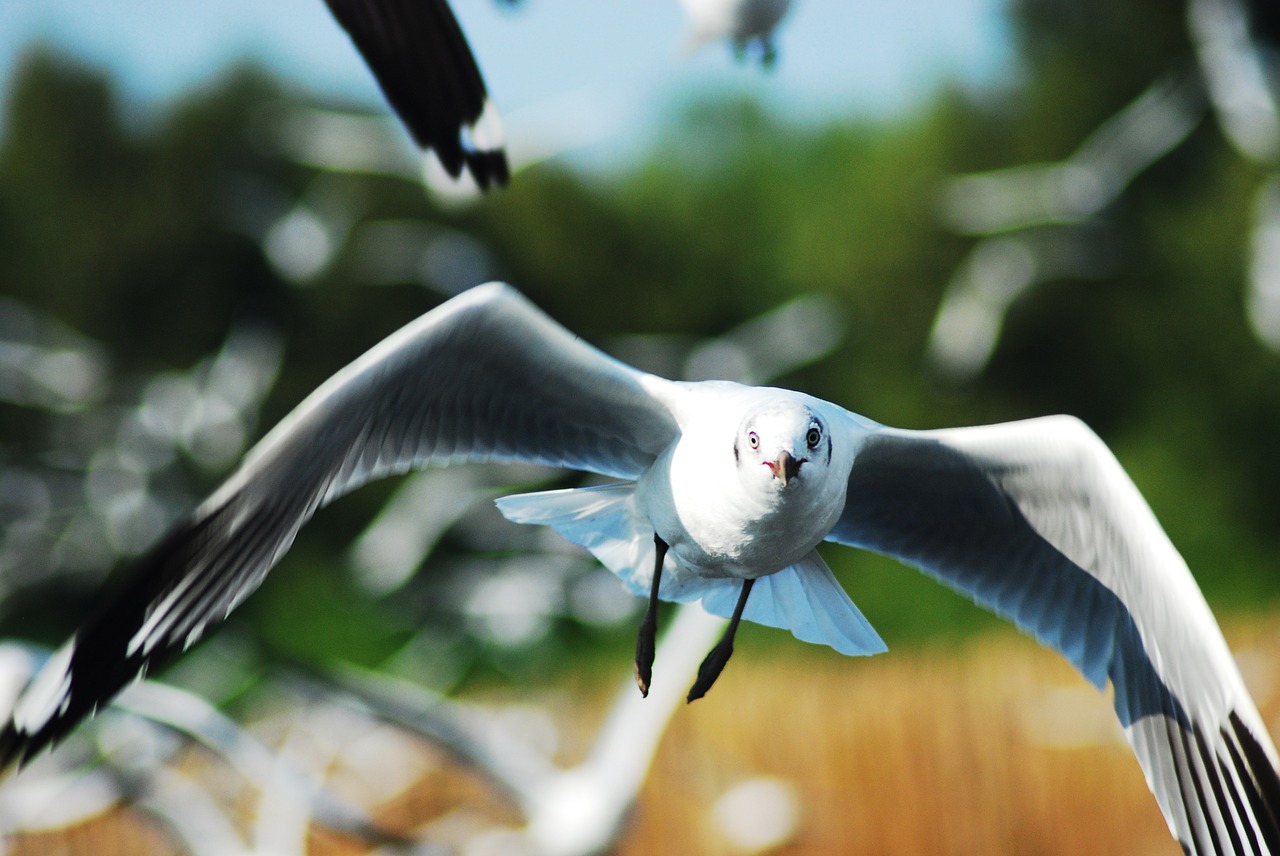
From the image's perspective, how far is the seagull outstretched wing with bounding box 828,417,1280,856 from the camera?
2238 mm

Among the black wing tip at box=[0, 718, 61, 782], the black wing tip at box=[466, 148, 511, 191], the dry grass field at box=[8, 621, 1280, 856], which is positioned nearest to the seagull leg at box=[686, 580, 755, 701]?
the black wing tip at box=[466, 148, 511, 191]

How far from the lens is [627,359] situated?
39.4ft

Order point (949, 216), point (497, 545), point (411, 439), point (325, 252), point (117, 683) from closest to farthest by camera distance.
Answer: point (117, 683), point (411, 439), point (497, 545), point (325, 252), point (949, 216)

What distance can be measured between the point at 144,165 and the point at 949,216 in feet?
35.2

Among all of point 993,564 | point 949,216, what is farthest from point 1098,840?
point 949,216

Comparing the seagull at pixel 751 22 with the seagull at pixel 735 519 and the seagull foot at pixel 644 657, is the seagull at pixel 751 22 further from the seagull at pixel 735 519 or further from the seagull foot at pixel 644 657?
the seagull foot at pixel 644 657

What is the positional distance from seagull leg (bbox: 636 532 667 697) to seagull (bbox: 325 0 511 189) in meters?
0.67

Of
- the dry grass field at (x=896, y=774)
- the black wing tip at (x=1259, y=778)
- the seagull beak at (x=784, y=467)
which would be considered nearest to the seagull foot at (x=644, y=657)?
the seagull beak at (x=784, y=467)

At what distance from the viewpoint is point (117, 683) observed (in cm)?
192

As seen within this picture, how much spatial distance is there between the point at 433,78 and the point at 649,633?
99 centimetres

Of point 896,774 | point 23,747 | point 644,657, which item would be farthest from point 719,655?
point 896,774

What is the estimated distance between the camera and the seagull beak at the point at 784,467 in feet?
5.87

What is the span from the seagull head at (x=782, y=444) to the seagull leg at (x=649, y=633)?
391 millimetres

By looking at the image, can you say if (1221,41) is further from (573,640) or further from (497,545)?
(573,640)
